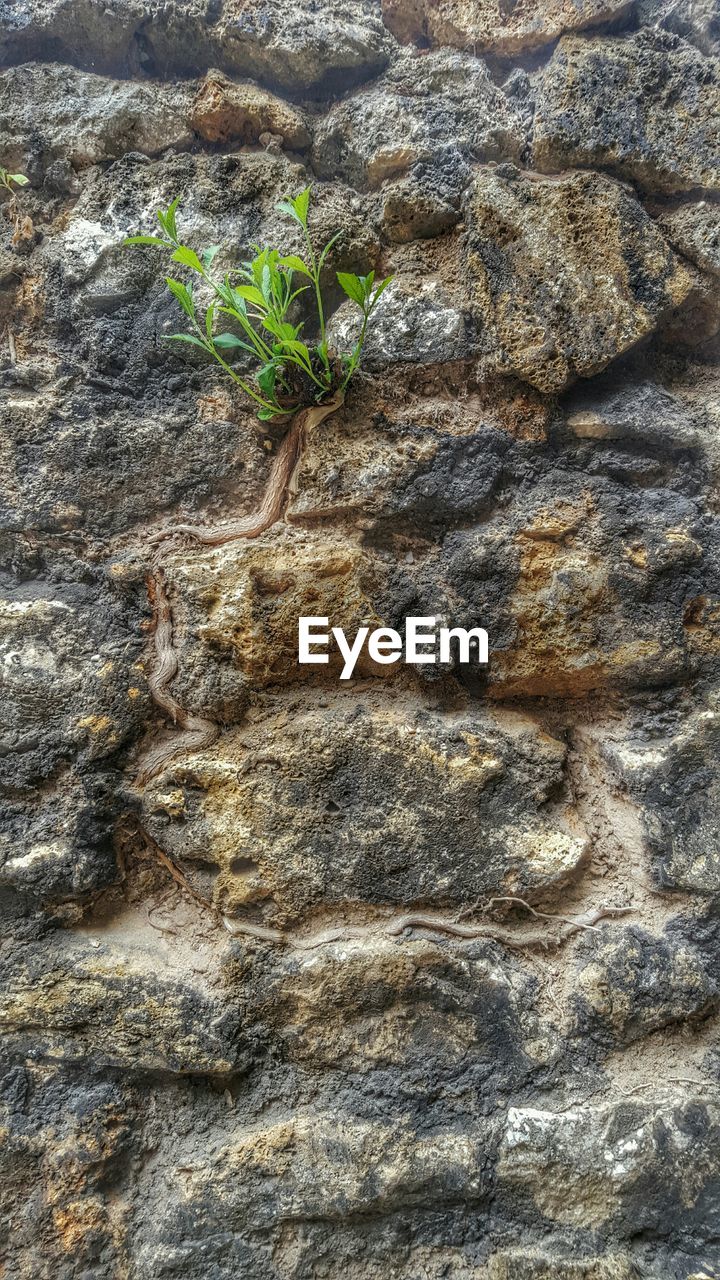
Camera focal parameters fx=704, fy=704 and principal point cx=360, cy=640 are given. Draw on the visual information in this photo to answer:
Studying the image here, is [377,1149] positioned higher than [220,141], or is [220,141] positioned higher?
[220,141]

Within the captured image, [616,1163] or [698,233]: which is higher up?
[698,233]

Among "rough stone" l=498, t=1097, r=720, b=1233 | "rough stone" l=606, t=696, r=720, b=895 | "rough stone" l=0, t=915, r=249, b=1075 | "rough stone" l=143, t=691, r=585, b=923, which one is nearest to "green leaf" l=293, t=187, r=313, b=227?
"rough stone" l=143, t=691, r=585, b=923

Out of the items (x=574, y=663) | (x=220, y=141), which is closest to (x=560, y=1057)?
(x=574, y=663)

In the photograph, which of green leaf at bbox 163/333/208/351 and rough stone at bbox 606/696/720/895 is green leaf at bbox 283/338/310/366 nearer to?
green leaf at bbox 163/333/208/351

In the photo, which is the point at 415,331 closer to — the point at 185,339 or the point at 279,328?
the point at 279,328

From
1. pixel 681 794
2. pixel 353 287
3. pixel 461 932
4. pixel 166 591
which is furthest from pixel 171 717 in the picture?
pixel 681 794

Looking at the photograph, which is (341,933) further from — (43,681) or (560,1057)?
(43,681)

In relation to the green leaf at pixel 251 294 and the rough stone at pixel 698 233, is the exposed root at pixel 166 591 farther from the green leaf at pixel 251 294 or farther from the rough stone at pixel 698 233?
the rough stone at pixel 698 233

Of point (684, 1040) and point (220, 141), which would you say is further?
point (220, 141)
